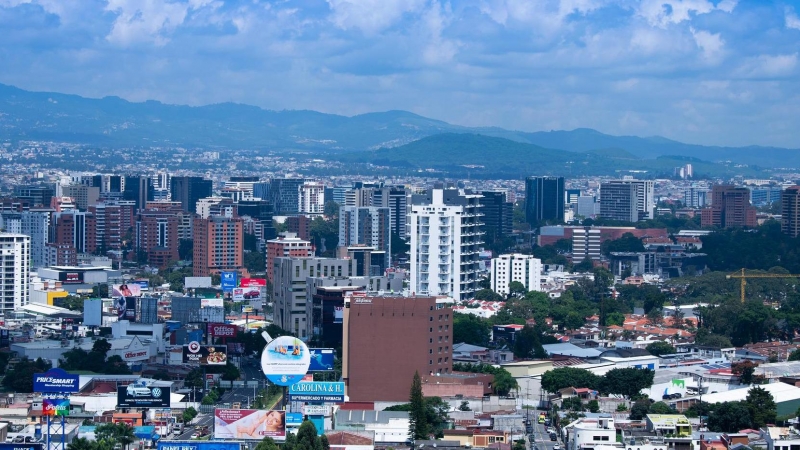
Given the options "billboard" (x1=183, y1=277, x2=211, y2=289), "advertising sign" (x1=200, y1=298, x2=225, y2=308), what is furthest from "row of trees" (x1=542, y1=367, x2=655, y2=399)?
"billboard" (x1=183, y1=277, x2=211, y2=289)

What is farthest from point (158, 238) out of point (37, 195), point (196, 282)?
point (196, 282)

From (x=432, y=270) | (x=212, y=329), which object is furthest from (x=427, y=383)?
(x=432, y=270)

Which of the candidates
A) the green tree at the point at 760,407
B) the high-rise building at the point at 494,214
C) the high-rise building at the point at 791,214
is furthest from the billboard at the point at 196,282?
the green tree at the point at 760,407

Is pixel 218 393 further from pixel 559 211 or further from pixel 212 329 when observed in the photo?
pixel 559 211

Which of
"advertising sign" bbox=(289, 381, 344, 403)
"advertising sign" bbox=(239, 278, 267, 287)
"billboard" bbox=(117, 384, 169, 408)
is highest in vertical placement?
"advertising sign" bbox=(239, 278, 267, 287)

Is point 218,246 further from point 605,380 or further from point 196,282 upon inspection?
point 605,380

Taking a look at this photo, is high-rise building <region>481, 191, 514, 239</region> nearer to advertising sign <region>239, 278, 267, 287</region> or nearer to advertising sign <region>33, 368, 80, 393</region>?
advertising sign <region>239, 278, 267, 287</region>
